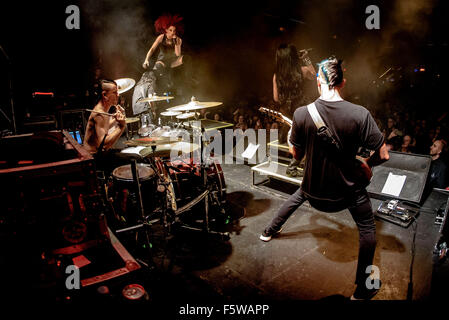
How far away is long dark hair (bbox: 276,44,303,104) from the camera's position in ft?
15.8

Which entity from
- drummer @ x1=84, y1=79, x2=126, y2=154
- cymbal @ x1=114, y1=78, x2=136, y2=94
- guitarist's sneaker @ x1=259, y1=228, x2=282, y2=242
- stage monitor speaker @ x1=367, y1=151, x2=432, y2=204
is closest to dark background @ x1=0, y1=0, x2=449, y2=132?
cymbal @ x1=114, y1=78, x2=136, y2=94

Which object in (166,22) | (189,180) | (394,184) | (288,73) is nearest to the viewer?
(189,180)

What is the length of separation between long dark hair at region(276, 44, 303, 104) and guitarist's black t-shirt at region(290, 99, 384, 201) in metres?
2.57

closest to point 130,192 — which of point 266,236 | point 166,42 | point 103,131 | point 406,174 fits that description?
point 103,131

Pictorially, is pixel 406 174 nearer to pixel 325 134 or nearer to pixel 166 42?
pixel 325 134

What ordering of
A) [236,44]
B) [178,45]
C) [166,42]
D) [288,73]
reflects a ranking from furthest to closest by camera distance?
1. [236,44]
2. [178,45]
3. [166,42]
4. [288,73]

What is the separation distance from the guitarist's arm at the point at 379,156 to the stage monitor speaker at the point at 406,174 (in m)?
2.09

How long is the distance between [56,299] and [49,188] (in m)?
0.69

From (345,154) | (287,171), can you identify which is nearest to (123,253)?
(345,154)

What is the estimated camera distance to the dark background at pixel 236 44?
661 centimetres

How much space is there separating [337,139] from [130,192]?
239 centimetres

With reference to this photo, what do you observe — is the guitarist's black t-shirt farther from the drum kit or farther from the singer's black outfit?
the drum kit

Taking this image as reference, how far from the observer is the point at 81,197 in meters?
1.91

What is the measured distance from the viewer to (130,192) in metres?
3.32
